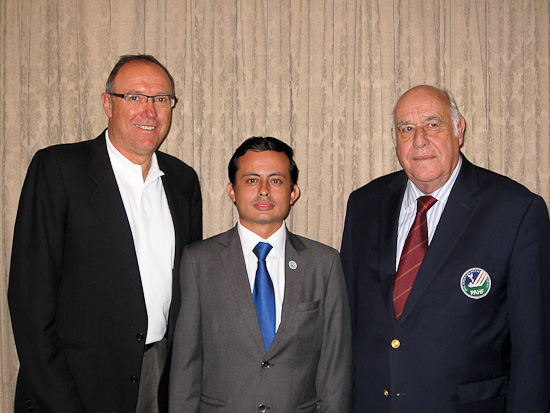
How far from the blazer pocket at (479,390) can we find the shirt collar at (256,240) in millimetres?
877

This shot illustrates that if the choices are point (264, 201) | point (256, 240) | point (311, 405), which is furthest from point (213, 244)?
point (311, 405)

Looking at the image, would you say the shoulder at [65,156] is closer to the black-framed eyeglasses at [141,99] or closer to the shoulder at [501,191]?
the black-framed eyeglasses at [141,99]

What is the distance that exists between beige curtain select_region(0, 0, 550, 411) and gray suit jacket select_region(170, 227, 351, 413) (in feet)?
2.84

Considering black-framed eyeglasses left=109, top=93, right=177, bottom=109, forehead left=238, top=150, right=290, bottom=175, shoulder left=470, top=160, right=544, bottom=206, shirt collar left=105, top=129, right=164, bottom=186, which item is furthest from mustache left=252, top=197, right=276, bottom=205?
shoulder left=470, top=160, right=544, bottom=206

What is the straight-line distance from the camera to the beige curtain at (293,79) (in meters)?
2.63

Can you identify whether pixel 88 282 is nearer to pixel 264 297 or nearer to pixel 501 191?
pixel 264 297

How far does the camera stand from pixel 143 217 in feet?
6.34

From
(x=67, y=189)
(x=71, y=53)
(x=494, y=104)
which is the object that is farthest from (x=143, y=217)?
(x=494, y=104)

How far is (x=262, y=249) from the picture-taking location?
1.84 m

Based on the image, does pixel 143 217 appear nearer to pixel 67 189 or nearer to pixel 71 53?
pixel 67 189

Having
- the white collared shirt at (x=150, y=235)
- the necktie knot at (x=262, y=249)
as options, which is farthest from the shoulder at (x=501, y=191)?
the white collared shirt at (x=150, y=235)

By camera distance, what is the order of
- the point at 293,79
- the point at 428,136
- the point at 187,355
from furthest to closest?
the point at 293,79
the point at 428,136
the point at 187,355

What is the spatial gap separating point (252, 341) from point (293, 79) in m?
1.62

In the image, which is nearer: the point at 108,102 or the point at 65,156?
the point at 65,156
